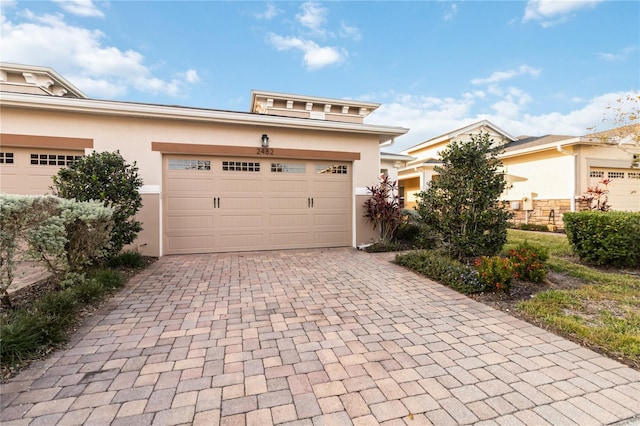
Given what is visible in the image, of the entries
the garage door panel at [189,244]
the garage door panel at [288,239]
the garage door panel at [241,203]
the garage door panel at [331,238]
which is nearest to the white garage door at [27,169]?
the garage door panel at [189,244]

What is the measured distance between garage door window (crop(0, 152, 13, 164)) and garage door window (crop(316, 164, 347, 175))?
22.1ft

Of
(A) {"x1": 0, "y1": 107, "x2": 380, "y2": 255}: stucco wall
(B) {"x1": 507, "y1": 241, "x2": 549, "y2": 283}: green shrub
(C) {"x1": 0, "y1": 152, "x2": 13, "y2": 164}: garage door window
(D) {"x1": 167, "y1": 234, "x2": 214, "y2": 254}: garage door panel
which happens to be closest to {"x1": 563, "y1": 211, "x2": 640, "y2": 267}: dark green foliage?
(B) {"x1": 507, "y1": 241, "x2": 549, "y2": 283}: green shrub

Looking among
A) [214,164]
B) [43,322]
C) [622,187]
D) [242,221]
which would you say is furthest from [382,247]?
[622,187]

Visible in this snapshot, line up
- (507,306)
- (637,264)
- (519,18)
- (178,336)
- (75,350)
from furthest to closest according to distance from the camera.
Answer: (519,18)
(637,264)
(507,306)
(178,336)
(75,350)

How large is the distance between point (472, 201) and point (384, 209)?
272 centimetres

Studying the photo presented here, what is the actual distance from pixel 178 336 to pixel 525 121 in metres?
A: 21.3

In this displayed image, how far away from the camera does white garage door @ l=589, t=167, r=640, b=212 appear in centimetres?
1138

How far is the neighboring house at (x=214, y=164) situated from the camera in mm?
6156

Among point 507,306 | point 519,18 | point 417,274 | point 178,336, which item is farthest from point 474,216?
point 519,18

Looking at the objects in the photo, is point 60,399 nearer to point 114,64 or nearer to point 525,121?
point 114,64

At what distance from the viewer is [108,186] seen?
508 cm

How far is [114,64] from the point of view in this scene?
959cm

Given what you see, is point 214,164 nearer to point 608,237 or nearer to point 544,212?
point 608,237

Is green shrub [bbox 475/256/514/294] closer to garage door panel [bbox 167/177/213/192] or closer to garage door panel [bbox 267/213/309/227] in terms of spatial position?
garage door panel [bbox 267/213/309/227]
